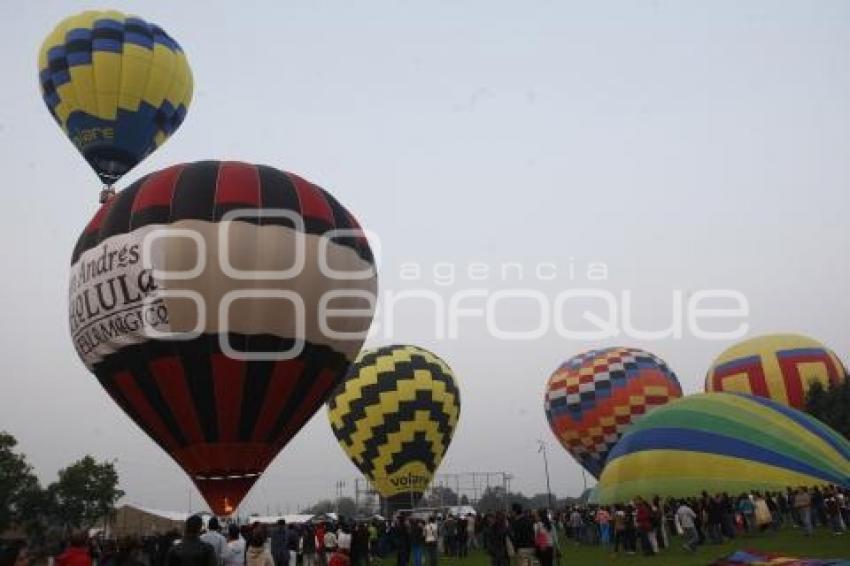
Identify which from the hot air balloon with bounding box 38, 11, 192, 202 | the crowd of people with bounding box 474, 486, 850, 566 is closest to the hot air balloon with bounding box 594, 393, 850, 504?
the crowd of people with bounding box 474, 486, 850, 566

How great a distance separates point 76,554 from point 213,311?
737cm

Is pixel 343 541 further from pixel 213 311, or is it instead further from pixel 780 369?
pixel 780 369

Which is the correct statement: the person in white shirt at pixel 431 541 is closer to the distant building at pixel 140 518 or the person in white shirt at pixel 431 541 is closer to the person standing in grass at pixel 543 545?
the person standing in grass at pixel 543 545

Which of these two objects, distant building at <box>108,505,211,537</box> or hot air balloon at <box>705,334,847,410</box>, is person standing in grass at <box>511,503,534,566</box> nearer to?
hot air balloon at <box>705,334,847,410</box>

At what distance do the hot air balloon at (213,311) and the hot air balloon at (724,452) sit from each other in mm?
9969

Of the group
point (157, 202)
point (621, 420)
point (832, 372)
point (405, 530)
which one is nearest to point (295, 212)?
point (157, 202)

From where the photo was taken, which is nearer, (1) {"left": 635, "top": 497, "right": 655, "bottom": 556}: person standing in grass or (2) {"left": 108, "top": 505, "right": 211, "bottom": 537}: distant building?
(1) {"left": 635, "top": 497, "right": 655, "bottom": 556}: person standing in grass

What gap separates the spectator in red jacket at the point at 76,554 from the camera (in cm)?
760

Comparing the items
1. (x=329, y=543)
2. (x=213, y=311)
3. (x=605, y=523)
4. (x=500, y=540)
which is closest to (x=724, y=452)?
(x=605, y=523)

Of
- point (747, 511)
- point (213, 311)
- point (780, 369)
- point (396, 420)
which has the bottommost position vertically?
point (747, 511)

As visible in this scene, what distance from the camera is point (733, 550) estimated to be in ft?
49.0

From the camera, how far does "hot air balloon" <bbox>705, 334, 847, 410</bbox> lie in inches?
1231

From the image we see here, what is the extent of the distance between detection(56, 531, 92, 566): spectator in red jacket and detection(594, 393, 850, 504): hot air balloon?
625 inches

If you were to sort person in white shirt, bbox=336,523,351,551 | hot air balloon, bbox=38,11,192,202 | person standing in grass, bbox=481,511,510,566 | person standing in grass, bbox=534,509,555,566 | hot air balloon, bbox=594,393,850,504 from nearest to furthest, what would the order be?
person standing in grass, bbox=534,509,555,566 < person standing in grass, bbox=481,511,510,566 < person in white shirt, bbox=336,523,351,551 < hot air balloon, bbox=594,393,850,504 < hot air balloon, bbox=38,11,192,202
